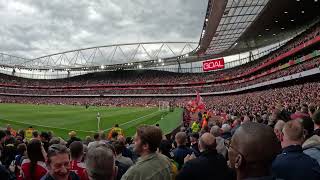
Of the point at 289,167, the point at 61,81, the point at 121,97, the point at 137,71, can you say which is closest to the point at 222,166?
the point at 289,167

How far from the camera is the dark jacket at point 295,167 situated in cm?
436

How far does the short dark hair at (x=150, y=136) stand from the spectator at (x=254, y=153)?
163 centimetres

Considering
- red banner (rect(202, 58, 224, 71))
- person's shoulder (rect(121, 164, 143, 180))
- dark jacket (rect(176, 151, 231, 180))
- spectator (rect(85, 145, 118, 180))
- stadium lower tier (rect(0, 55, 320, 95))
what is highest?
red banner (rect(202, 58, 224, 71))

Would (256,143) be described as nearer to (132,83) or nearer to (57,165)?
(57,165)

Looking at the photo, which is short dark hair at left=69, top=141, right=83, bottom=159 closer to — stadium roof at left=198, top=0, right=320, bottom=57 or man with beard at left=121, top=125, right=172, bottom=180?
man with beard at left=121, top=125, right=172, bottom=180

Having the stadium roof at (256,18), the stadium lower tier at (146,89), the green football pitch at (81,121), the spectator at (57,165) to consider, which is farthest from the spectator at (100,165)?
the stadium lower tier at (146,89)

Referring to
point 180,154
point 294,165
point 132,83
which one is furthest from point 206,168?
point 132,83

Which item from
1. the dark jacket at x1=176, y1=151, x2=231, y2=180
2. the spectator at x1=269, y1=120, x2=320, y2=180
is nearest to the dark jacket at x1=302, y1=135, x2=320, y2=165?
the spectator at x1=269, y1=120, x2=320, y2=180

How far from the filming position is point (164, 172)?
13.3 feet

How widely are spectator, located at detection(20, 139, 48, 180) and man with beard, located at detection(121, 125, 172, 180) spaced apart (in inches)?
64.3

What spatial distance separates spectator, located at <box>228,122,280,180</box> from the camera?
8.60ft

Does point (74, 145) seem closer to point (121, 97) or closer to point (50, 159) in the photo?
point (50, 159)

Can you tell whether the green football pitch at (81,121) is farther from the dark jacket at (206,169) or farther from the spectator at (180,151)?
the dark jacket at (206,169)

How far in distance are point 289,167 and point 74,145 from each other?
2972 mm
